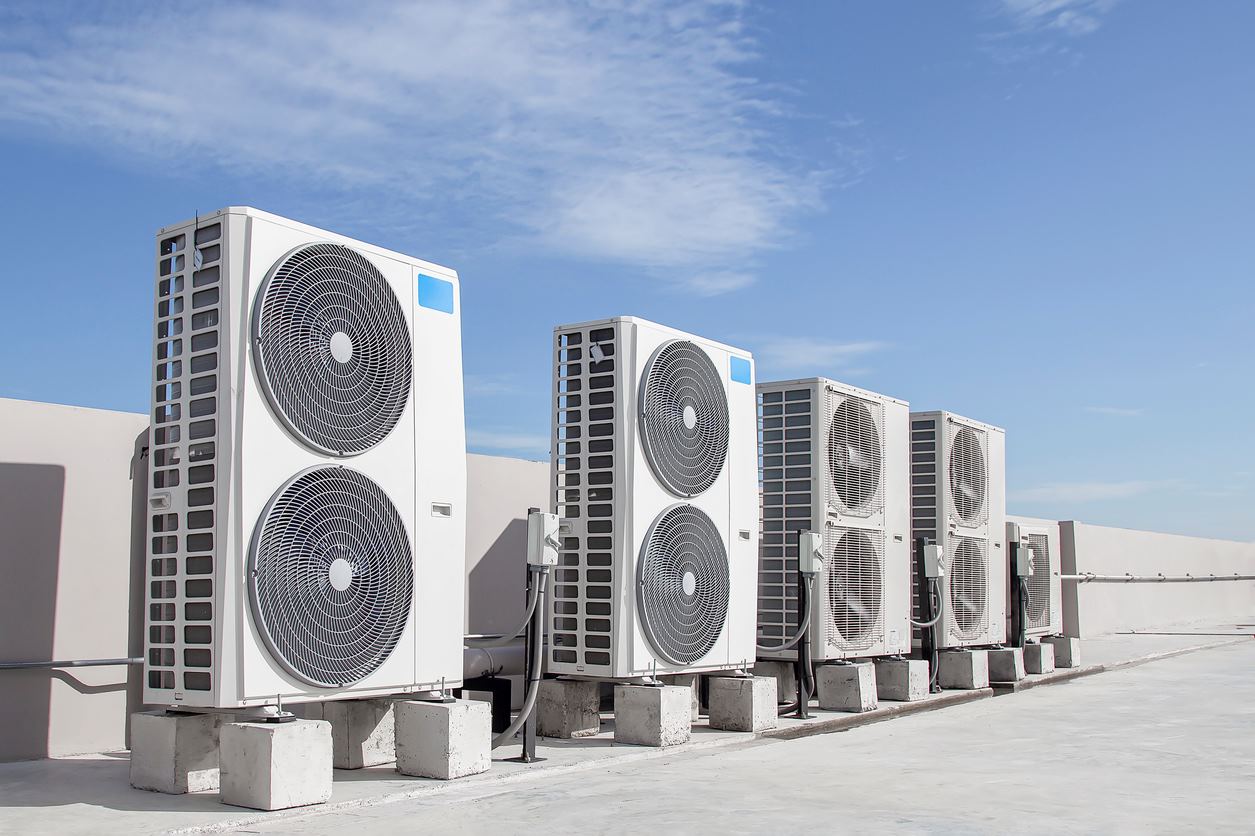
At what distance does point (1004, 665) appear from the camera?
1426 cm

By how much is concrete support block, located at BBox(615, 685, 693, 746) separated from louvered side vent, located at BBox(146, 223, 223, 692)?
3.34 m

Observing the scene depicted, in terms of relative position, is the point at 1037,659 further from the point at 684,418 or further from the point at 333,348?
the point at 333,348

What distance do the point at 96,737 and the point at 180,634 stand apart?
2124mm

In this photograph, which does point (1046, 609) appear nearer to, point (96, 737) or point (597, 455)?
point (597, 455)

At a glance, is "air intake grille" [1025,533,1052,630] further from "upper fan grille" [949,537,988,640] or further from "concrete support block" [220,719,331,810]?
"concrete support block" [220,719,331,810]

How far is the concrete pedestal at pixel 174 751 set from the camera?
20.7 feet

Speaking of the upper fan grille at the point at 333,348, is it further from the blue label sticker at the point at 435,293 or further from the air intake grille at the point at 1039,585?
the air intake grille at the point at 1039,585

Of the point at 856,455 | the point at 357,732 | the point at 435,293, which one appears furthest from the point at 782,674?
the point at 435,293

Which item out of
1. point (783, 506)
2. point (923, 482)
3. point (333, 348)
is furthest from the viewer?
point (923, 482)

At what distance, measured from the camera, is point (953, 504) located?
13.7 meters

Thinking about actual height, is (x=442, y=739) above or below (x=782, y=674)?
above

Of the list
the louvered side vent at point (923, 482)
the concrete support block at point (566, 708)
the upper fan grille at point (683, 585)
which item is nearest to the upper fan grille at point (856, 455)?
the louvered side vent at point (923, 482)

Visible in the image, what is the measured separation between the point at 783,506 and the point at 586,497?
3.09 meters

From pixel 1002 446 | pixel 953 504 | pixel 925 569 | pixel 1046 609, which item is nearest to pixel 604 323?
pixel 925 569
